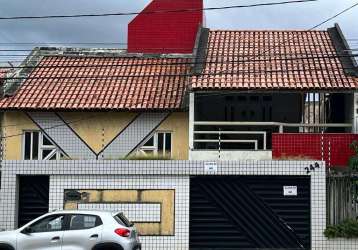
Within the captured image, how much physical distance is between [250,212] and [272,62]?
7043mm

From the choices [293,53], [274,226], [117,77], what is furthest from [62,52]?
[274,226]

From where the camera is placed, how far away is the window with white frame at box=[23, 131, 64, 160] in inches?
903

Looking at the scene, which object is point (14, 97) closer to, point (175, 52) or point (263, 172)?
point (175, 52)

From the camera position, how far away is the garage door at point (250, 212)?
17203 mm

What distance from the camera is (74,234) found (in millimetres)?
13711

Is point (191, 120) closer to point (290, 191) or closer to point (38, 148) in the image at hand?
point (290, 191)

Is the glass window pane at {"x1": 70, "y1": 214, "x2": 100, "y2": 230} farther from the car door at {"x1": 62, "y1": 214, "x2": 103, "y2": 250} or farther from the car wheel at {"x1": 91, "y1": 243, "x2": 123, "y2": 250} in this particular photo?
the car wheel at {"x1": 91, "y1": 243, "x2": 123, "y2": 250}

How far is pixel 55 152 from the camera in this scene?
23.0 m

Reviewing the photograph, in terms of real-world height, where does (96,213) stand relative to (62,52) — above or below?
below

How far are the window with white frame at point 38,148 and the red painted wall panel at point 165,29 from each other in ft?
19.7

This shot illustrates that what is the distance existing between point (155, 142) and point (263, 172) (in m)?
6.46

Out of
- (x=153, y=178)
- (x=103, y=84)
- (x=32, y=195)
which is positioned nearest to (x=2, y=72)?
(x=103, y=84)

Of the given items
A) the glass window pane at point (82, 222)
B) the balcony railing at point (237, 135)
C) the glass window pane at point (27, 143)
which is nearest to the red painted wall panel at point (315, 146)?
the balcony railing at point (237, 135)

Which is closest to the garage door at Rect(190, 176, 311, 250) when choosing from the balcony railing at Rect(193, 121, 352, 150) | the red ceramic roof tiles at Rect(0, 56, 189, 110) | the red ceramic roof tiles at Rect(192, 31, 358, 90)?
the red ceramic roof tiles at Rect(192, 31, 358, 90)
